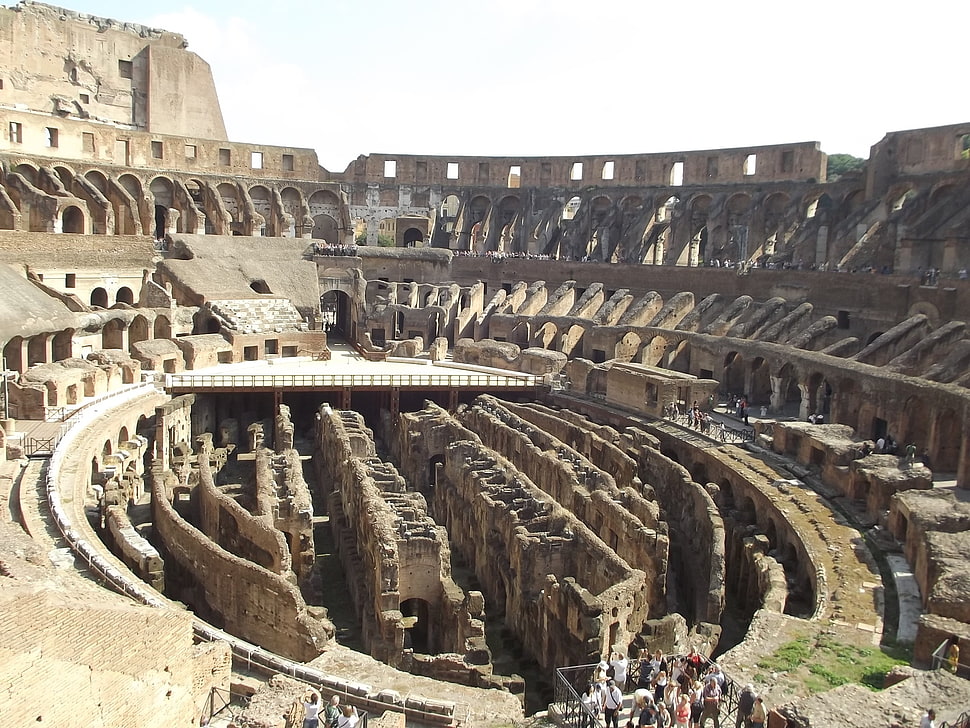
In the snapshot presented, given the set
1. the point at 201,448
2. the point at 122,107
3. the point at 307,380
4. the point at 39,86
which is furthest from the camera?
the point at 122,107

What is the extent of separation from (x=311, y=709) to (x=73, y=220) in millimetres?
40593

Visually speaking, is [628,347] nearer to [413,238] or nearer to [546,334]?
[546,334]

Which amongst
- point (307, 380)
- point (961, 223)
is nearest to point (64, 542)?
point (307, 380)

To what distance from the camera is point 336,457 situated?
27203 millimetres

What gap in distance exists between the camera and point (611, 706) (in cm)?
1153

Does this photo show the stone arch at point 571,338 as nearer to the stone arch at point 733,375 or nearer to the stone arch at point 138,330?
the stone arch at point 733,375

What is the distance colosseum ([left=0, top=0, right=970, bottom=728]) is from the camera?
1357 cm

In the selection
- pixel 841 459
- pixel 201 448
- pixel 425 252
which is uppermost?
pixel 425 252

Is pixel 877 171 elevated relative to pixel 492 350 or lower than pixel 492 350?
elevated

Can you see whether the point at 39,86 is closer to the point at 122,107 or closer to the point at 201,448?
the point at 122,107

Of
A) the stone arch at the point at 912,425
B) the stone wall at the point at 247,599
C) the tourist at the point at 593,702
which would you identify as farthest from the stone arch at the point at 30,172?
the tourist at the point at 593,702

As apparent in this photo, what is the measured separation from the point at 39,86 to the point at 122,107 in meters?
4.80

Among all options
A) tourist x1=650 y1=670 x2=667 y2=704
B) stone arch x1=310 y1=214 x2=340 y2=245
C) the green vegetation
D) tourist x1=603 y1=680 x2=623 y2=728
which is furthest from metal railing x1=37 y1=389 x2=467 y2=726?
the green vegetation

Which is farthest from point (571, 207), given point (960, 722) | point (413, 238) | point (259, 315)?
point (960, 722)
